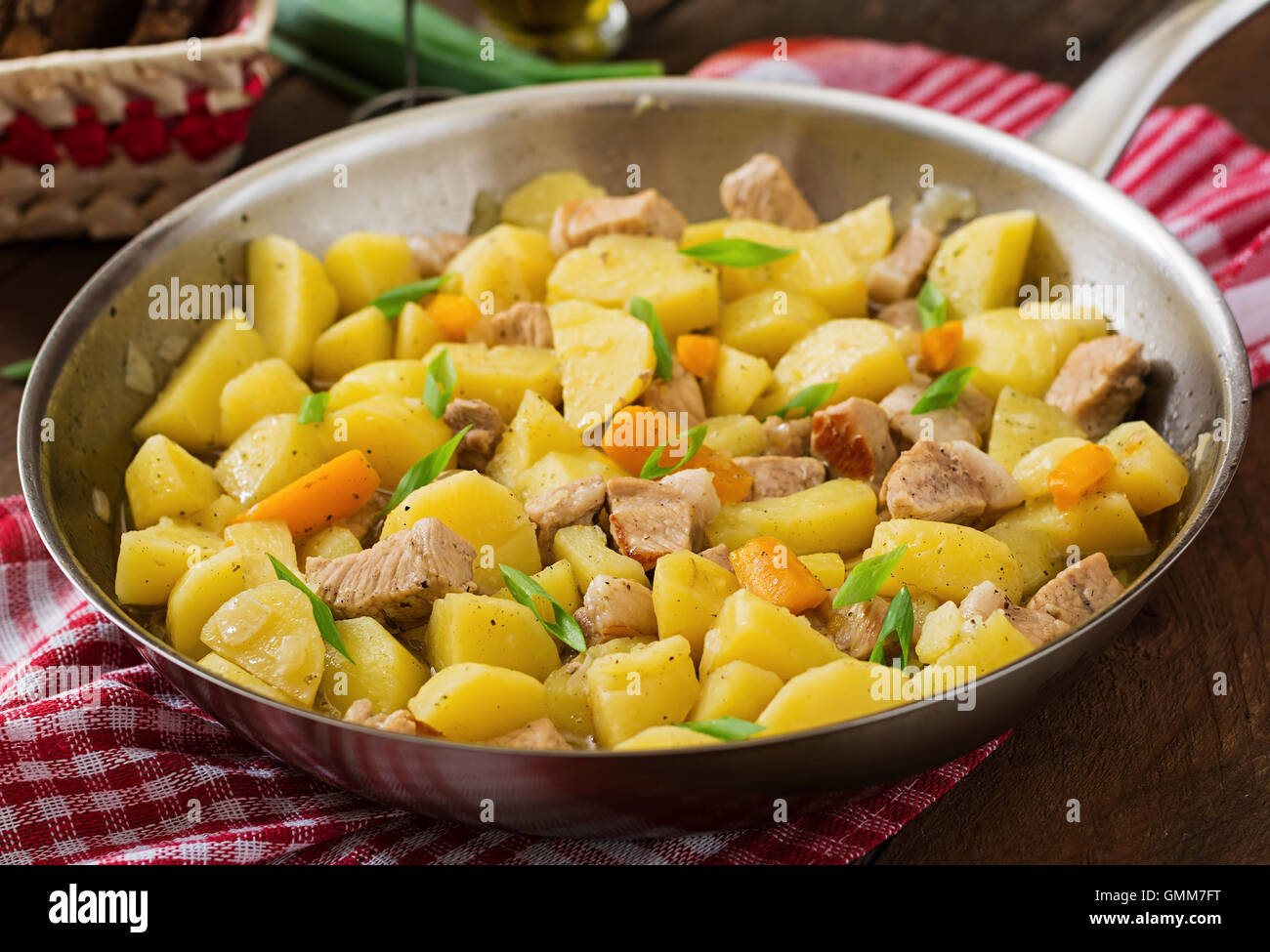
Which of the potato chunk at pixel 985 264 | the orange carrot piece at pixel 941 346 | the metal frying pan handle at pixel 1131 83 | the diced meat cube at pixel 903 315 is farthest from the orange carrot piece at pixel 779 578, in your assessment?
the metal frying pan handle at pixel 1131 83

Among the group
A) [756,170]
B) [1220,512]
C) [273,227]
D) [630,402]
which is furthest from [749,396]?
[273,227]

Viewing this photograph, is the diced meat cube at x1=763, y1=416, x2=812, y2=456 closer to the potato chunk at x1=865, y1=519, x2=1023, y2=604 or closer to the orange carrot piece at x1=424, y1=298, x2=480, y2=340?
the potato chunk at x1=865, y1=519, x2=1023, y2=604

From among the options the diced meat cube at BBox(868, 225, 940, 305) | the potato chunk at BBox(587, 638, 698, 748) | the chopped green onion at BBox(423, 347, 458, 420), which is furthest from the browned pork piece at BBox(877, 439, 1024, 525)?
the chopped green onion at BBox(423, 347, 458, 420)

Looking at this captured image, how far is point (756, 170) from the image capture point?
295 centimetres

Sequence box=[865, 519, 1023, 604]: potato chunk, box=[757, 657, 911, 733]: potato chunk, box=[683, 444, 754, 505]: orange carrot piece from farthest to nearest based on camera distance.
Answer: box=[683, 444, 754, 505]: orange carrot piece
box=[865, 519, 1023, 604]: potato chunk
box=[757, 657, 911, 733]: potato chunk

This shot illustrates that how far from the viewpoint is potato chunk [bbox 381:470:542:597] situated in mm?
2180

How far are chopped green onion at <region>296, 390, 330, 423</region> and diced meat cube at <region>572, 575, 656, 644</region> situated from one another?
0.70 meters

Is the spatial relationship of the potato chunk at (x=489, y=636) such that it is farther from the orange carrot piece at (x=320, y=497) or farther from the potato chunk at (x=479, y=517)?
the orange carrot piece at (x=320, y=497)

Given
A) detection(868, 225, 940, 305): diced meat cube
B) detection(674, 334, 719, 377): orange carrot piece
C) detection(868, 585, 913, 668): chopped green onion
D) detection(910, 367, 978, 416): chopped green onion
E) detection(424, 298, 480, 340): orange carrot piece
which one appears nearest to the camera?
detection(868, 585, 913, 668): chopped green onion

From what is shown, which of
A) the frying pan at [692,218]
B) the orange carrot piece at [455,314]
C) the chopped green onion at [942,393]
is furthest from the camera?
the orange carrot piece at [455,314]

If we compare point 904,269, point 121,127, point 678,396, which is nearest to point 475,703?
point 678,396

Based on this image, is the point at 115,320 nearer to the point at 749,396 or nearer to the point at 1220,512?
the point at 749,396

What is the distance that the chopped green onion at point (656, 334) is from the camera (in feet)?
8.12

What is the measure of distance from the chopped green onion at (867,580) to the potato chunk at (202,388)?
4.46ft
